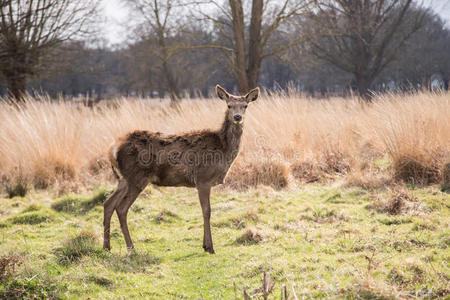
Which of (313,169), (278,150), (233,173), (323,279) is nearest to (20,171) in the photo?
(233,173)

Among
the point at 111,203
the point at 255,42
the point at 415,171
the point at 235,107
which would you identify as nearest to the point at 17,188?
the point at 111,203

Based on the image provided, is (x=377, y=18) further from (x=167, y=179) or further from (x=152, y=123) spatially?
(x=167, y=179)

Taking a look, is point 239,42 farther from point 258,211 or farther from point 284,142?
point 258,211

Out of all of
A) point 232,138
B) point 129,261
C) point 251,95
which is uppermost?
point 251,95

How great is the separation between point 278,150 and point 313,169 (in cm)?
98

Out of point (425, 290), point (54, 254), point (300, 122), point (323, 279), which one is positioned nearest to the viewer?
point (425, 290)

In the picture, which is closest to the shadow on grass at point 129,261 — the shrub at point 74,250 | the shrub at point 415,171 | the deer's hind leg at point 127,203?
the shrub at point 74,250

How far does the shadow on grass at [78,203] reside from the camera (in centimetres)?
673

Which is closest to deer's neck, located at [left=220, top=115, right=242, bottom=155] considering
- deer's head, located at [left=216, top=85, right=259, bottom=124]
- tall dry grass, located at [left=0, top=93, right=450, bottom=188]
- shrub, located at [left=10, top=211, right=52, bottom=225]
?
deer's head, located at [left=216, top=85, right=259, bottom=124]

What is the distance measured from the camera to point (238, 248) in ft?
15.6

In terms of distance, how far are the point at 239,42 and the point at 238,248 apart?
388 inches

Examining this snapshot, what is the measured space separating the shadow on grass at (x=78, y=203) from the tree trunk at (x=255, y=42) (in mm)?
8228

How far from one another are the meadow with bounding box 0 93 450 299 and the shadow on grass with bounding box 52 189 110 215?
22 mm

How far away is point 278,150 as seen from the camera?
9.10m
